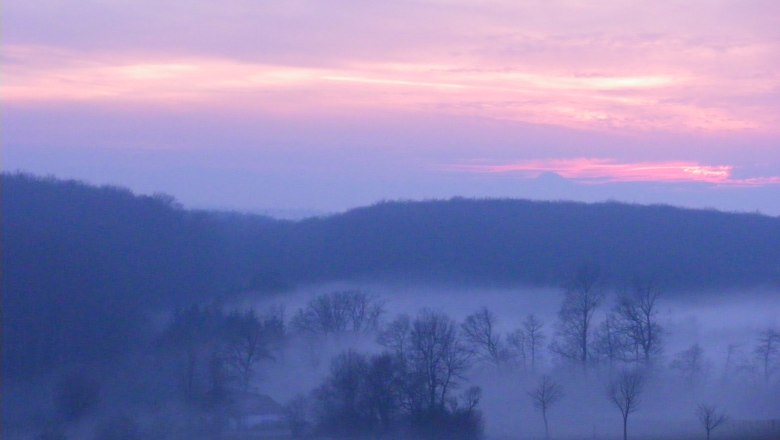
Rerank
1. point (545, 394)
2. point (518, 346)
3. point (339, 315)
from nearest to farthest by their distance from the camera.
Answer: point (545, 394)
point (518, 346)
point (339, 315)

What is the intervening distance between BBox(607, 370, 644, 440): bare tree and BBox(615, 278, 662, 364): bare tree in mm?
1749

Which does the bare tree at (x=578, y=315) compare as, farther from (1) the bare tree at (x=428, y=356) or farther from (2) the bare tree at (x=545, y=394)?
(1) the bare tree at (x=428, y=356)

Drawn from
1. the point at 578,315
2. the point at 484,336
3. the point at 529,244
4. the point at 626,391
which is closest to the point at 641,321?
the point at 578,315

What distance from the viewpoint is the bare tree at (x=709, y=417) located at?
19344mm

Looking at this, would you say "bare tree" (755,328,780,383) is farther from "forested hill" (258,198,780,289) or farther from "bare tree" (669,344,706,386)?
"forested hill" (258,198,780,289)

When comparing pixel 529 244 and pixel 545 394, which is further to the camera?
pixel 529 244

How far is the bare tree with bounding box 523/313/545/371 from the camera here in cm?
2584

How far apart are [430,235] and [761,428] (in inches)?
689

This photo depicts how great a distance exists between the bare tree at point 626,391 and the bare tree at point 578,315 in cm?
166

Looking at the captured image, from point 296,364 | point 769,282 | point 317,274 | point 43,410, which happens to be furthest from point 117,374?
point 769,282

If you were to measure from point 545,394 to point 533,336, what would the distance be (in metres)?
4.01

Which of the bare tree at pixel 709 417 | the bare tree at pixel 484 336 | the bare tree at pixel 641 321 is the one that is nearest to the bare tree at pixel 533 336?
the bare tree at pixel 484 336

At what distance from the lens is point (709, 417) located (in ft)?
65.4

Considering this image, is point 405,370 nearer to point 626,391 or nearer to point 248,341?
point 626,391
